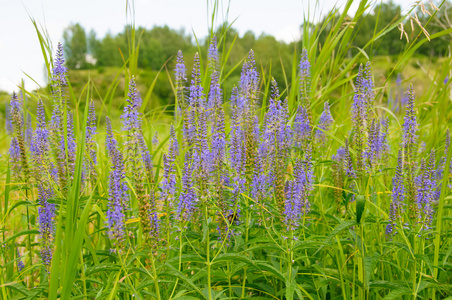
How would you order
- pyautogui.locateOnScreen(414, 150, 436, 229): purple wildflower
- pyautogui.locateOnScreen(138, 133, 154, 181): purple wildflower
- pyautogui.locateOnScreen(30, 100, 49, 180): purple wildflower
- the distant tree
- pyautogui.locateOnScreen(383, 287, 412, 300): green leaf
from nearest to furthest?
pyautogui.locateOnScreen(138, 133, 154, 181): purple wildflower → pyautogui.locateOnScreen(383, 287, 412, 300): green leaf → pyautogui.locateOnScreen(414, 150, 436, 229): purple wildflower → pyautogui.locateOnScreen(30, 100, 49, 180): purple wildflower → the distant tree

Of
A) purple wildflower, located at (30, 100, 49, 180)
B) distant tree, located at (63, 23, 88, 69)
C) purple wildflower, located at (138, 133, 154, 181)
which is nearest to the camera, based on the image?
purple wildflower, located at (138, 133, 154, 181)

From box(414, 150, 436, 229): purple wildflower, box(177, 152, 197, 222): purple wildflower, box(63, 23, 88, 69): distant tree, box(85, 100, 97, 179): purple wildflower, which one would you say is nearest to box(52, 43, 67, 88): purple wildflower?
box(85, 100, 97, 179): purple wildflower

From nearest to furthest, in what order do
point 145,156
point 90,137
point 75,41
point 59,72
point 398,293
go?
point 398,293 → point 145,156 → point 59,72 → point 90,137 → point 75,41

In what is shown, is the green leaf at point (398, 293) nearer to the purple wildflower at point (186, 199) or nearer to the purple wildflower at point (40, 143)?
the purple wildflower at point (186, 199)

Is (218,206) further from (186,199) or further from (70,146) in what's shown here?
(70,146)

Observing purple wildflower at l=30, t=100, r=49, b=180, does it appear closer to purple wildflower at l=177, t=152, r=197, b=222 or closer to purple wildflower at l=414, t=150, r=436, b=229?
purple wildflower at l=177, t=152, r=197, b=222

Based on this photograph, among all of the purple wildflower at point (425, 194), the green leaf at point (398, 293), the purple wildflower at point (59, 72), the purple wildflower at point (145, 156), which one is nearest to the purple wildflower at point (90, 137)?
the purple wildflower at point (59, 72)

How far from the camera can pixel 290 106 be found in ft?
13.4

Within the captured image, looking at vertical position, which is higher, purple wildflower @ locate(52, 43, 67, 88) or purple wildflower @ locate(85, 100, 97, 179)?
purple wildflower @ locate(52, 43, 67, 88)

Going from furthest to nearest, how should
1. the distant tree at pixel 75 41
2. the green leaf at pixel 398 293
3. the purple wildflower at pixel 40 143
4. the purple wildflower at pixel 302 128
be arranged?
the distant tree at pixel 75 41, the purple wildflower at pixel 302 128, the purple wildflower at pixel 40 143, the green leaf at pixel 398 293

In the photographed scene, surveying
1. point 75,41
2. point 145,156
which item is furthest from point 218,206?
point 75,41

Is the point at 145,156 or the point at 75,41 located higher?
the point at 75,41

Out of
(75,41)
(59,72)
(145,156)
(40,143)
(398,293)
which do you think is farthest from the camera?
(75,41)

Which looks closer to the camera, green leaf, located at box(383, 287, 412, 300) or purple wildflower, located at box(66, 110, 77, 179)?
green leaf, located at box(383, 287, 412, 300)
